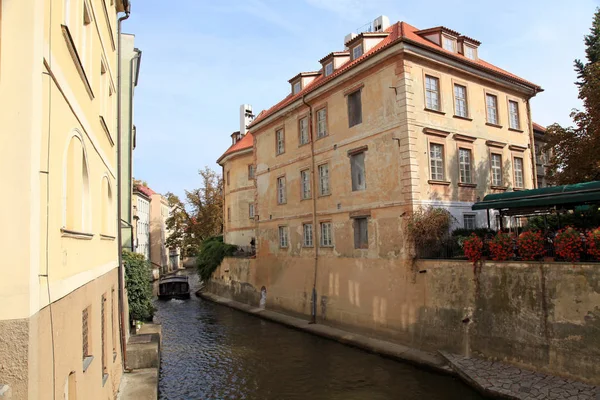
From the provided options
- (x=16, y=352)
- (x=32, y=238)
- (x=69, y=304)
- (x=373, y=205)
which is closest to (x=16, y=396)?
(x=16, y=352)

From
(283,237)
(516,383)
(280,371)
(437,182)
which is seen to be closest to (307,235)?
(283,237)

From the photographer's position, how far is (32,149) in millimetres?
4008

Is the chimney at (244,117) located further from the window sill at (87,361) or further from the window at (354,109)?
the window sill at (87,361)

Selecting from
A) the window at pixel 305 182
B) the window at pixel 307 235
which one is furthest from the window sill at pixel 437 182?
the window at pixel 307 235

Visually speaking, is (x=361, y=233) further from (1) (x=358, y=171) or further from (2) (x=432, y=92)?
→ (2) (x=432, y=92)

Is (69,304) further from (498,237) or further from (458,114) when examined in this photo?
(458,114)

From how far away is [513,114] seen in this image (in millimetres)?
19859

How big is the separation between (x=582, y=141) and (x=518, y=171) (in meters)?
2.71

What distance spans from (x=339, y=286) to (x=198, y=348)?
6468 millimetres

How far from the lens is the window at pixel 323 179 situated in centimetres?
2044

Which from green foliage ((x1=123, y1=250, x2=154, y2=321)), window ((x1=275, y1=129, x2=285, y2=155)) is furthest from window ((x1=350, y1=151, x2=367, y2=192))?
green foliage ((x1=123, y1=250, x2=154, y2=321))

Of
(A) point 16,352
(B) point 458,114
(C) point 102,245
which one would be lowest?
(A) point 16,352

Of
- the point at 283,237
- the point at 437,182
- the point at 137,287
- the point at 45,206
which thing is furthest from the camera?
the point at 283,237

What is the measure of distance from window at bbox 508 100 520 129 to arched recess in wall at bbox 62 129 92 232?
710 inches
